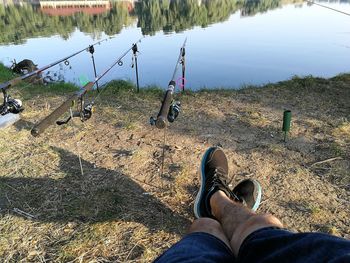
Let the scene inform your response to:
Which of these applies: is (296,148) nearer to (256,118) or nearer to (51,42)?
(256,118)

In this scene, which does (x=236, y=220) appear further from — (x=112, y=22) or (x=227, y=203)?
(x=112, y=22)

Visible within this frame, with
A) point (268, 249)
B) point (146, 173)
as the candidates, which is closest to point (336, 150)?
point (146, 173)

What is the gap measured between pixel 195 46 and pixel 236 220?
15097 millimetres

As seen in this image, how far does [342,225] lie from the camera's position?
262cm

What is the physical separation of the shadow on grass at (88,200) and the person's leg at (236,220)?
497mm

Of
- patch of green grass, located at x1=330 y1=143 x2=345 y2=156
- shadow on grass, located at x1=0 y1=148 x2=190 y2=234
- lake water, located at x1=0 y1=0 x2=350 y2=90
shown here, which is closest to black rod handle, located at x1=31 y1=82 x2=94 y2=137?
shadow on grass, located at x1=0 y1=148 x2=190 y2=234

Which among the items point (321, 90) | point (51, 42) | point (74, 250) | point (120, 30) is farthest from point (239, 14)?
point (74, 250)

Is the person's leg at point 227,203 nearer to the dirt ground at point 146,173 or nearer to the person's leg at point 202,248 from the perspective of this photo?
the person's leg at point 202,248

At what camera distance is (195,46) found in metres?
16.2

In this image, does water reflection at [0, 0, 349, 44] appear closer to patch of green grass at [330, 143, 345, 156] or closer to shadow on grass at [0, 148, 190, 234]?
patch of green grass at [330, 143, 345, 156]

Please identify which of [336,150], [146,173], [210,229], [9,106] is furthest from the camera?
[336,150]

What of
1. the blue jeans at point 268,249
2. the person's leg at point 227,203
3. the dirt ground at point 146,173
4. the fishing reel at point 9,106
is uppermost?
the blue jeans at point 268,249

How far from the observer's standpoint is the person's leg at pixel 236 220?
1634 mm

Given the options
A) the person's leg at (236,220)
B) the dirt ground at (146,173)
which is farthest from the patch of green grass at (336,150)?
the person's leg at (236,220)
